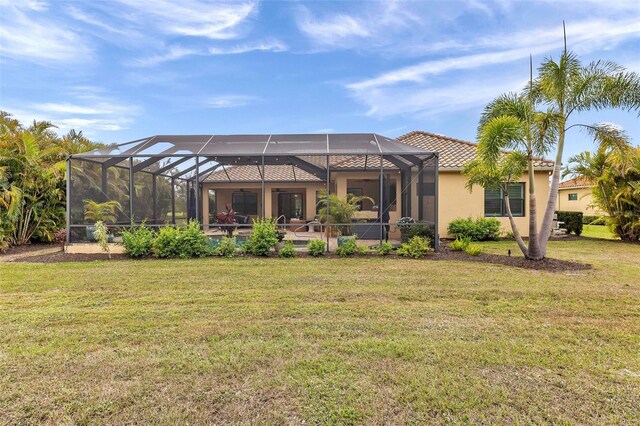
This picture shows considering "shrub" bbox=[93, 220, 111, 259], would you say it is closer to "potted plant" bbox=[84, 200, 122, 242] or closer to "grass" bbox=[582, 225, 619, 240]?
"potted plant" bbox=[84, 200, 122, 242]

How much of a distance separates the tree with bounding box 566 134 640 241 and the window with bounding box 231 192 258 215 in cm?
1473

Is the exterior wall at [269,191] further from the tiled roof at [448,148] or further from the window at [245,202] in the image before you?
the tiled roof at [448,148]

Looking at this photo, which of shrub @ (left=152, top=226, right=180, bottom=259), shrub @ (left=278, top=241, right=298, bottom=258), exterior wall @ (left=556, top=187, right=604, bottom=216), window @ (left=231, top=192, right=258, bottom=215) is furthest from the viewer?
exterior wall @ (left=556, top=187, right=604, bottom=216)

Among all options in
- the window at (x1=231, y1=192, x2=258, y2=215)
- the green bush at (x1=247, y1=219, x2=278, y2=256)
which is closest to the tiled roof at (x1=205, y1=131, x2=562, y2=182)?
the window at (x1=231, y1=192, x2=258, y2=215)

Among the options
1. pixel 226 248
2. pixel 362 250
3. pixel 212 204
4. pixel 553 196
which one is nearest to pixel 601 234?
pixel 553 196

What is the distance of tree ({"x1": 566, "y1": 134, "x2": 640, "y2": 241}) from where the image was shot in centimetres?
1248

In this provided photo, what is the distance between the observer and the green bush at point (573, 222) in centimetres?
1456

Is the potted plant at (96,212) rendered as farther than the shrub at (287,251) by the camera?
Yes

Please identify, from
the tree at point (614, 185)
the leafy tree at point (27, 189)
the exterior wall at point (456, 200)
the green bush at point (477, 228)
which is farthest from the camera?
the exterior wall at point (456, 200)

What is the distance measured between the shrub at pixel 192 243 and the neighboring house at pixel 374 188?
18.2 feet

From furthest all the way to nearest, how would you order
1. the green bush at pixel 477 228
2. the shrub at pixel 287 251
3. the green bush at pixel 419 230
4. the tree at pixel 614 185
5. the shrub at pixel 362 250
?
1. the tree at pixel 614 185
2. the green bush at pixel 477 228
3. the green bush at pixel 419 230
4. the shrub at pixel 362 250
5. the shrub at pixel 287 251

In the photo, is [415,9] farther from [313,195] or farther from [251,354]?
[251,354]

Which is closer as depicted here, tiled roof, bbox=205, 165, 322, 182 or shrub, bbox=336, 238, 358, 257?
shrub, bbox=336, 238, 358, 257

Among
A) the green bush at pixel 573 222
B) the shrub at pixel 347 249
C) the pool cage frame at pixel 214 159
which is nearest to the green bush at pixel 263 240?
the pool cage frame at pixel 214 159
